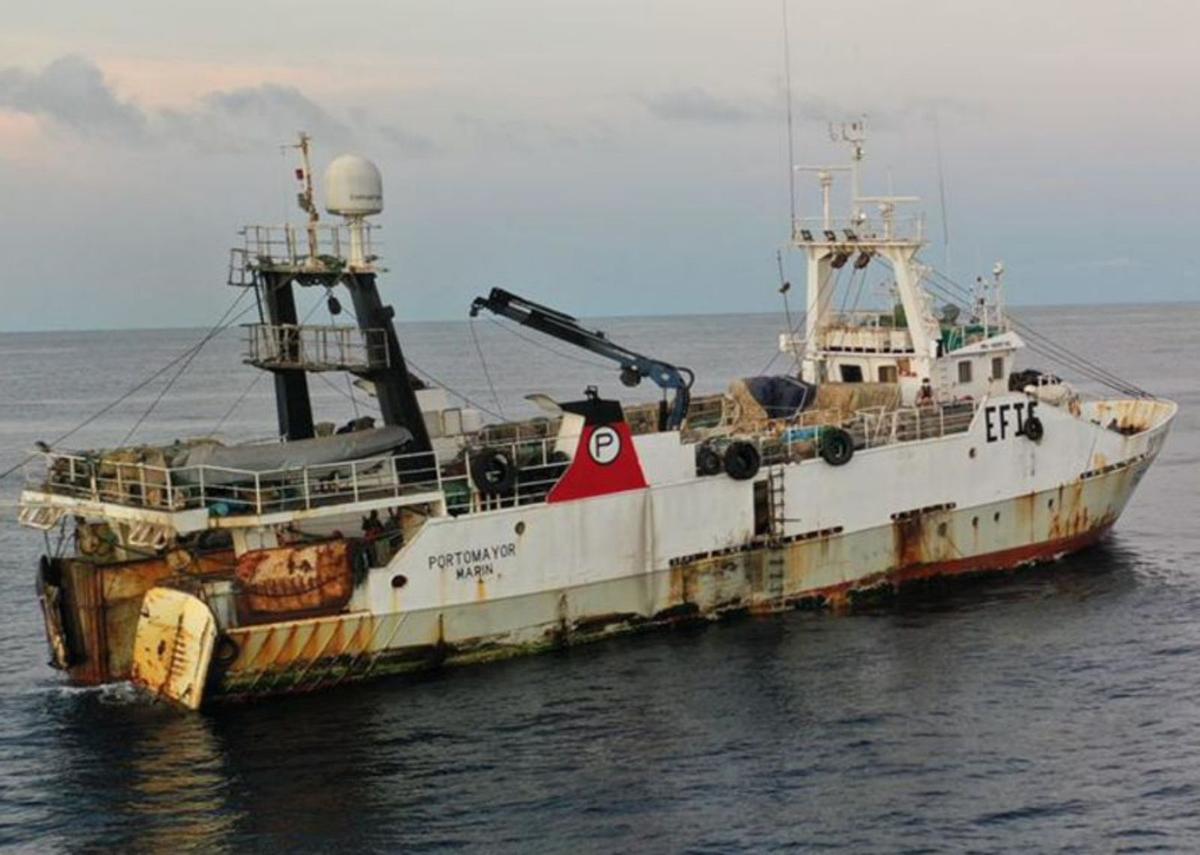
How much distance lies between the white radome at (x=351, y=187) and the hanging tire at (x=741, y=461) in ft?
30.5

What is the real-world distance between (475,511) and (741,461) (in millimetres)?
6173

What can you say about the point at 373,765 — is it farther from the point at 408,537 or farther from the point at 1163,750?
the point at 1163,750

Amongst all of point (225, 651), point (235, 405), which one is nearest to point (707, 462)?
point (225, 651)

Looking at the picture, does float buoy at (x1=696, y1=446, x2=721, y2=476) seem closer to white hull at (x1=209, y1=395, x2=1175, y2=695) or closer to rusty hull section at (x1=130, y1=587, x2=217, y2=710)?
white hull at (x1=209, y1=395, x2=1175, y2=695)

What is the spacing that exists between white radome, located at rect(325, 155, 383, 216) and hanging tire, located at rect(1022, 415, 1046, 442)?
1701 cm

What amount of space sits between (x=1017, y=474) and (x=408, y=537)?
52.8ft

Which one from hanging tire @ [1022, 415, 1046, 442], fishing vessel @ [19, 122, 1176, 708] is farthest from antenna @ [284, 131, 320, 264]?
hanging tire @ [1022, 415, 1046, 442]

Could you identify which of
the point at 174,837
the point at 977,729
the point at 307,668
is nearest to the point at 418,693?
the point at 307,668

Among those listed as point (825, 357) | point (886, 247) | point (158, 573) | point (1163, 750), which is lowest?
point (1163, 750)

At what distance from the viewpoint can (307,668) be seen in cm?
2680

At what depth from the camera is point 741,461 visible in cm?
3102

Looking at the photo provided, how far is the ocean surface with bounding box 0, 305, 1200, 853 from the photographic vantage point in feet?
69.1

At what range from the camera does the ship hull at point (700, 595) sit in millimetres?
26734

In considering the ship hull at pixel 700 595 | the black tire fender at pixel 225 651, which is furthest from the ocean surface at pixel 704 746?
the black tire fender at pixel 225 651
